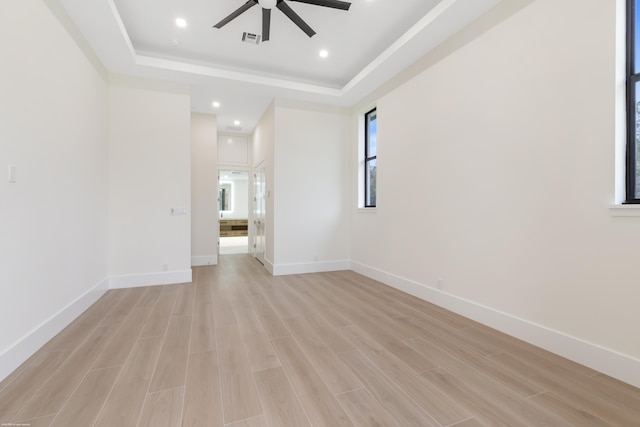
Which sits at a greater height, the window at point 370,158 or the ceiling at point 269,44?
the ceiling at point 269,44

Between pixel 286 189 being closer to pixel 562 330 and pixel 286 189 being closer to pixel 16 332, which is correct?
pixel 16 332

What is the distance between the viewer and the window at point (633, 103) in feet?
6.39

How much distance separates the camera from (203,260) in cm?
605

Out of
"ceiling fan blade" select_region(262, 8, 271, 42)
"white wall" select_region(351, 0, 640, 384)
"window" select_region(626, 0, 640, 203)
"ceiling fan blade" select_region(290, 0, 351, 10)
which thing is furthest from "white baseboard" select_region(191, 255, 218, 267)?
"window" select_region(626, 0, 640, 203)

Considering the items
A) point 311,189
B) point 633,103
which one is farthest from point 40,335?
point 633,103

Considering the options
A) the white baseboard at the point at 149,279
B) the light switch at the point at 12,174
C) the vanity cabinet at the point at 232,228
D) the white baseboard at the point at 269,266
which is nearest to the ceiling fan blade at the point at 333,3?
the light switch at the point at 12,174

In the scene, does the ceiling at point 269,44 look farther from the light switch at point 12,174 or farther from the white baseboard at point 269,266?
the white baseboard at point 269,266

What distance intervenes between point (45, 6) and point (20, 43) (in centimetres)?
63

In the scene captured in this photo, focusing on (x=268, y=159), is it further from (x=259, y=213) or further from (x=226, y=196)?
(x=226, y=196)

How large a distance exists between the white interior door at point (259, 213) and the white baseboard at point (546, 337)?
353 cm

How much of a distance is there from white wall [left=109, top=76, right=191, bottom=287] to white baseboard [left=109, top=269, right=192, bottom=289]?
0.01m

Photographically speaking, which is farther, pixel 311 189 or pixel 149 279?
pixel 311 189

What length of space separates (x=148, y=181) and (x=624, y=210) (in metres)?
5.35

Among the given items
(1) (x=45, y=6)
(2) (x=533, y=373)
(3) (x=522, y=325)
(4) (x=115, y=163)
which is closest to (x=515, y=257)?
(3) (x=522, y=325)
